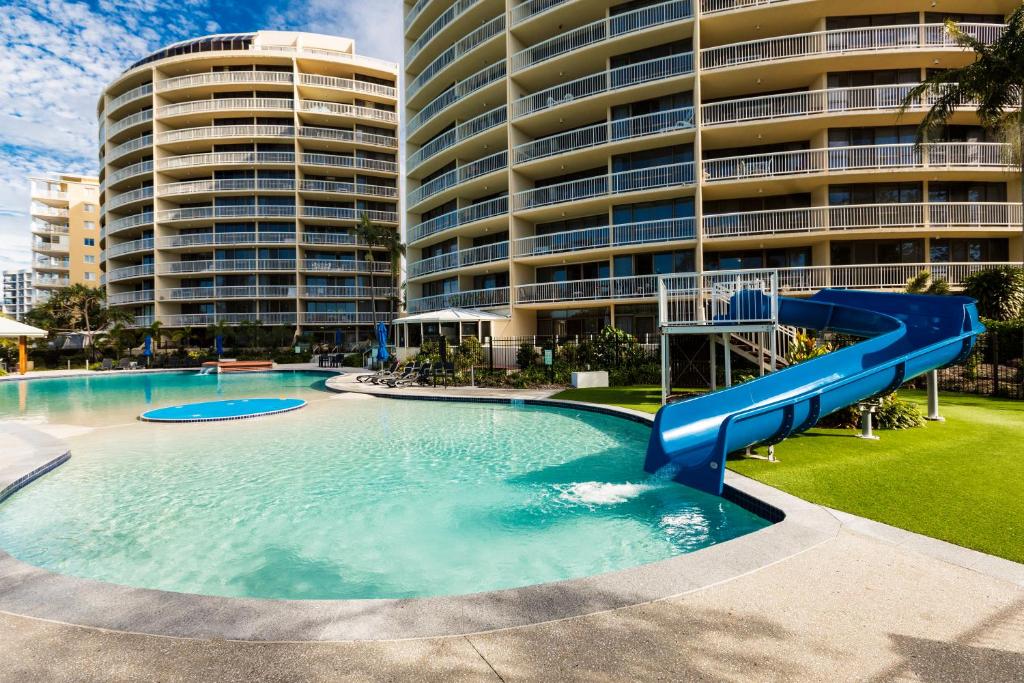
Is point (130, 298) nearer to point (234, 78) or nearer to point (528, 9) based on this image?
point (234, 78)

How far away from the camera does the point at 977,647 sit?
288 centimetres

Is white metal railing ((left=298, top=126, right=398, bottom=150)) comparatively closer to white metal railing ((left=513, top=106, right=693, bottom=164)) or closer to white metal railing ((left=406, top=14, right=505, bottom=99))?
white metal railing ((left=406, top=14, right=505, bottom=99))

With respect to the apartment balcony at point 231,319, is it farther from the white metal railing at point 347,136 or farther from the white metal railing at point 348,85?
the white metal railing at point 348,85

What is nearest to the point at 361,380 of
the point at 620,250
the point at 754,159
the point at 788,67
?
the point at 620,250

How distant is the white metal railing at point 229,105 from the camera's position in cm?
4347

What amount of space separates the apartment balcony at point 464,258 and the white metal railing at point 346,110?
20.5 meters

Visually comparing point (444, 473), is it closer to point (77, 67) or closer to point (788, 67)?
point (788, 67)

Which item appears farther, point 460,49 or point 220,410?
point 460,49

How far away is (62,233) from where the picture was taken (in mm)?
68688

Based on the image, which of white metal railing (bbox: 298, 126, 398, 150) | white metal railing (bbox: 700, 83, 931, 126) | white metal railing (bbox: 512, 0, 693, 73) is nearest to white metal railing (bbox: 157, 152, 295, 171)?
white metal railing (bbox: 298, 126, 398, 150)

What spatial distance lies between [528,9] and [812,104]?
1547cm

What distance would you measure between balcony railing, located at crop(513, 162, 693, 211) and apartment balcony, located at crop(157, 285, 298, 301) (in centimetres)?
2709

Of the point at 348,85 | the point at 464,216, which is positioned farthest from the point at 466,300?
the point at 348,85

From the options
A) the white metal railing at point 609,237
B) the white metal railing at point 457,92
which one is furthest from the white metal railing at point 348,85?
the white metal railing at point 609,237
